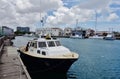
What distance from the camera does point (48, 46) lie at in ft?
79.0

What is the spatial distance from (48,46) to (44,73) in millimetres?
2717

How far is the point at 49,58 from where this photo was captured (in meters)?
21.8

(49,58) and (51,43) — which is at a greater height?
(51,43)

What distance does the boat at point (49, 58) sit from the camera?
72.3ft

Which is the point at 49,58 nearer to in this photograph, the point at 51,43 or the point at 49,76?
the point at 49,76

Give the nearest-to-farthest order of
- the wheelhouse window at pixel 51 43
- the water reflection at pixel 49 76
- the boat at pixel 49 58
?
the boat at pixel 49 58
the water reflection at pixel 49 76
the wheelhouse window at pixel 51 43

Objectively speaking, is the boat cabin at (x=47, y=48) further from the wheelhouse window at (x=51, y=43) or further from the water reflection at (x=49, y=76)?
the water reflection at (x=49, y=76)

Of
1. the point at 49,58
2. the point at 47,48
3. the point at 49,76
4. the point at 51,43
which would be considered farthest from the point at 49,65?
the point at 51,43

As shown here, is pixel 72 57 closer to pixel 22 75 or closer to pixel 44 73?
pixel 44 73

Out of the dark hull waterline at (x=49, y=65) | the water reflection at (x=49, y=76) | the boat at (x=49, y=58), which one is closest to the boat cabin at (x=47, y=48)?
the boat at (x=49, y=58)

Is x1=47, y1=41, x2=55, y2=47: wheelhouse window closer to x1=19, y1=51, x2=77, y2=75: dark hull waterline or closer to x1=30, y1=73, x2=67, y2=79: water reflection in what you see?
x1=19, y1=51, x2=77, y2=75: dark hull waterline

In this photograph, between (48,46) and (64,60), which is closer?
(64,60)

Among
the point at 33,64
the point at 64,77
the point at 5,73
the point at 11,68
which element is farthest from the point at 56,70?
the point at 5,73

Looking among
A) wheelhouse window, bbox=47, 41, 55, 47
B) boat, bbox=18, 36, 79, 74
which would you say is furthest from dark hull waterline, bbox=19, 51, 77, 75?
wheelhouse window, bbox=47, 41, 55, 47
